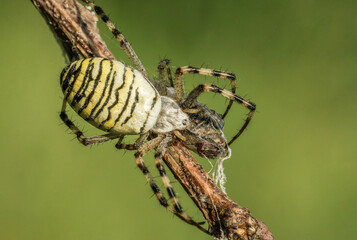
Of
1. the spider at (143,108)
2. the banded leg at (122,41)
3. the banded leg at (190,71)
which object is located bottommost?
the spider at (143,108)

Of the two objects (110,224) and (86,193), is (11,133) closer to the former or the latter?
(86,193)

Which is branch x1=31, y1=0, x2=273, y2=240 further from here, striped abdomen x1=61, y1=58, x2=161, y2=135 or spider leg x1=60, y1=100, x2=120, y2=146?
spider leg x1=60, y1=100, x2=120, y2=146

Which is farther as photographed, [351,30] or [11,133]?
[351,30]

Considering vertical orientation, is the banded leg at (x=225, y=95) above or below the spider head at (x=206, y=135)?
above

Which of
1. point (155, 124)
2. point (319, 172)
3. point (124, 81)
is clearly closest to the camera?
point (124, 81)

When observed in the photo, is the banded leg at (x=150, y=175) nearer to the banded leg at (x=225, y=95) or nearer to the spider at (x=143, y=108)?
the spider at (x=143, y=108)

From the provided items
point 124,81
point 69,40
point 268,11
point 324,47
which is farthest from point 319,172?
point 69,40

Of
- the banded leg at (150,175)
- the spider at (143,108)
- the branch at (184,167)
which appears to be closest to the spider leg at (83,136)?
the spider at (143,108)
